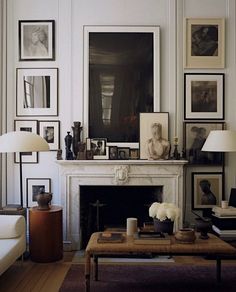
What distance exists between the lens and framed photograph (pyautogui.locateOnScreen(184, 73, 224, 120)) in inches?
204

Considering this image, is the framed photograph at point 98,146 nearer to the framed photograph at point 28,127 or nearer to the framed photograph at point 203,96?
the framed photograph at point 28,127

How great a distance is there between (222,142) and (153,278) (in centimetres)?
171

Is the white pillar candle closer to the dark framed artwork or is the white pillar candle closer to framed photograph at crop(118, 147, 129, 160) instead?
framed photograph at crop(118, 147, 129, 160)

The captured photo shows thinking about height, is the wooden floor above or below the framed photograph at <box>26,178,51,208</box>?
below

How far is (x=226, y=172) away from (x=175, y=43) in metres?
1.79

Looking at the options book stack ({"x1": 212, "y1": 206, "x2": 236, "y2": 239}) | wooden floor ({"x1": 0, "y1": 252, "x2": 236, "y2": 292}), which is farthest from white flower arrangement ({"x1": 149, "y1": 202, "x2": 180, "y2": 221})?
book stack ({"x1": 212, "y1": 206, "x2": 236, "y2": 239})

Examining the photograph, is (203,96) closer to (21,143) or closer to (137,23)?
(137,23)

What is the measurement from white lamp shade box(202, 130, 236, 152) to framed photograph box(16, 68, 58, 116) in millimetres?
1987

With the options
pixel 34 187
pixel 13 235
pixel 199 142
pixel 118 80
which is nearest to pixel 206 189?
pixel 199 142

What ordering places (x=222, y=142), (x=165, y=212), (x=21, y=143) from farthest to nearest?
1. (x=222, y=142)
2. (x=21, y=143)
3. (x=165, y=212)

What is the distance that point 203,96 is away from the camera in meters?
5.20

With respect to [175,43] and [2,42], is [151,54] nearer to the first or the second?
[175,43]

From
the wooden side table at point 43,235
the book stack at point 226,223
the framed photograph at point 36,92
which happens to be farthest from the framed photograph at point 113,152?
the book stack at point 226,223

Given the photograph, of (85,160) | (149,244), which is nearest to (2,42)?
(85,160)
